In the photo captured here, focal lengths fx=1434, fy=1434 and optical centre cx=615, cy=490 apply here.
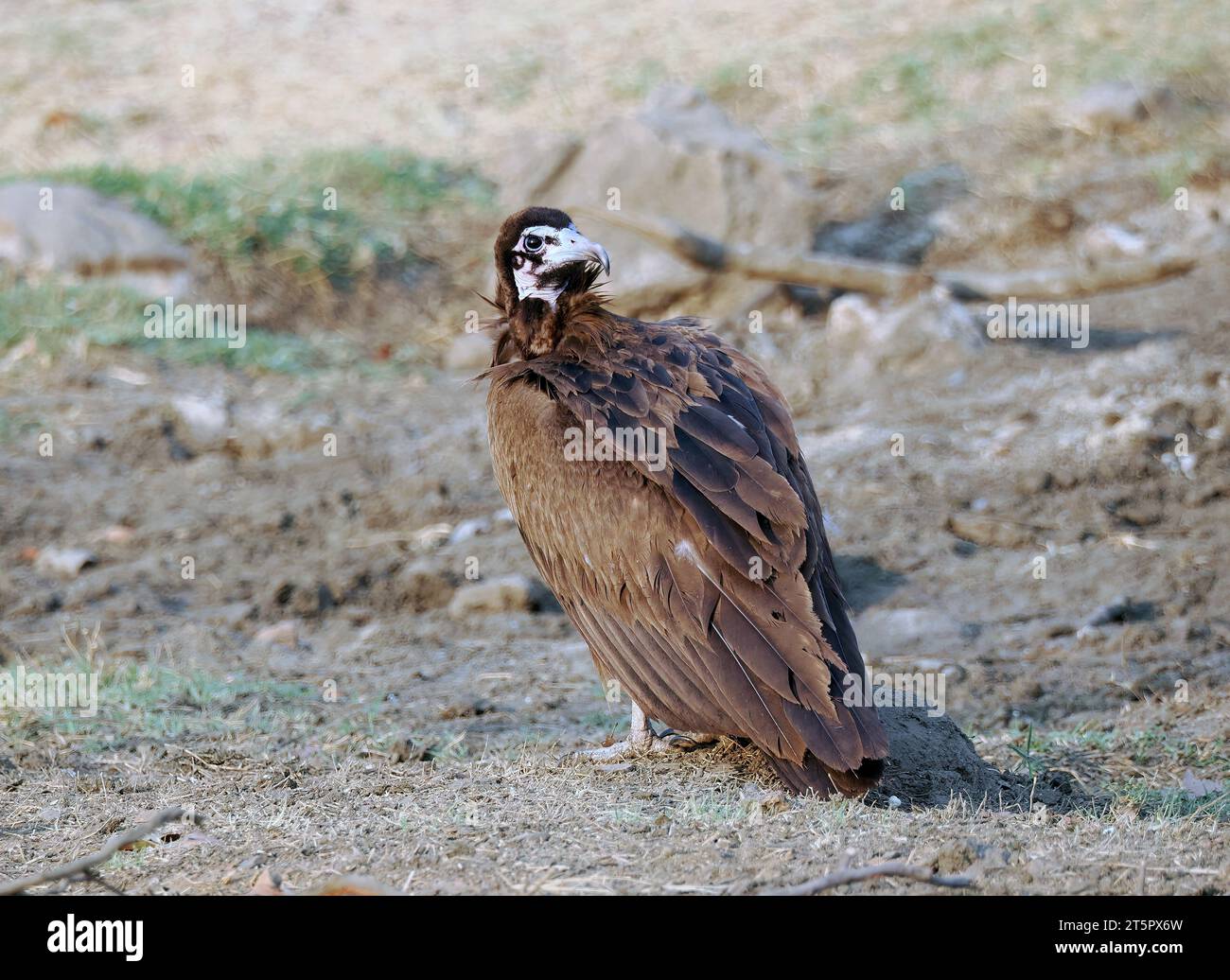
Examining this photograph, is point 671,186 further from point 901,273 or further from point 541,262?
point 541,262

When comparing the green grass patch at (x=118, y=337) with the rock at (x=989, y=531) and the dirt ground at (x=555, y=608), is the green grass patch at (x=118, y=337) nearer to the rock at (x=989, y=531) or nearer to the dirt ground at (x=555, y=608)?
the dirt ground at (x=555, y=608)

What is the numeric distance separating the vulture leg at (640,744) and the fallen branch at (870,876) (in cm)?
150

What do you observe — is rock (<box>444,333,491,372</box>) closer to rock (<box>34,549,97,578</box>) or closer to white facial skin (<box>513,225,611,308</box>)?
rock (<box>34,549,97,578</box>)

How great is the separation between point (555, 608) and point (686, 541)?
283cm

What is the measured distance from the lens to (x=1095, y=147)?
12164 mm

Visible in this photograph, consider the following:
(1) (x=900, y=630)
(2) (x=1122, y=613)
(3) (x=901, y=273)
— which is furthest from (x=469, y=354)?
(2) (x=1122, y=613)

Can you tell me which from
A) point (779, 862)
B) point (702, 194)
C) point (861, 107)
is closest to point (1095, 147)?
point (861, 107)


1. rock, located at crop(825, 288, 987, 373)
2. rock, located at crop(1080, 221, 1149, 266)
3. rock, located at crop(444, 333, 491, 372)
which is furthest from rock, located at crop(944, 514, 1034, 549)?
rock, located at crop(444, 333, 491, 372)

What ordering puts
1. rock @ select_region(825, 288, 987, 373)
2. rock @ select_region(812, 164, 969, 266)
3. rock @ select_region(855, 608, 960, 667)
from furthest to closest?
1. rock @ select_region(812, 164, 969, 266)
2. rock @ select_region(825, 288, 987, 373)
3. rock @ select_region(855, 608, 960, 667)

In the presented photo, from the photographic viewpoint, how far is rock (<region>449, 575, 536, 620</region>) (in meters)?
7.16

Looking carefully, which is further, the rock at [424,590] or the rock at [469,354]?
the rock at [469,354]

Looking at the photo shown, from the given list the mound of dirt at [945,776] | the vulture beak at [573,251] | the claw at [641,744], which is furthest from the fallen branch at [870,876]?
the vulture beak at [573,251]

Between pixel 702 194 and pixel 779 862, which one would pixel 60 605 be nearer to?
pixel 779 862

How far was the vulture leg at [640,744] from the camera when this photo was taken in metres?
4.91
